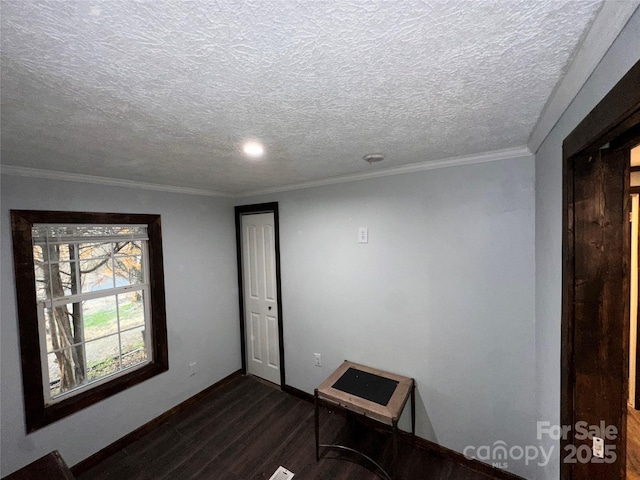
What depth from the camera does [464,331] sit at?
190 centimetres

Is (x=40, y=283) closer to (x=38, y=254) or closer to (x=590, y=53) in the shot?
(x=38, y=254)

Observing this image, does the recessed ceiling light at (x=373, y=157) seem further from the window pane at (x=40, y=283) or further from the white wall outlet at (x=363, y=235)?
the window pane at (x=40, y=283)

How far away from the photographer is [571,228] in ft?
3.34

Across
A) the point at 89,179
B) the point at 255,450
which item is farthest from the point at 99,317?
the point at 255,450

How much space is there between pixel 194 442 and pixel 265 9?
3.03 m

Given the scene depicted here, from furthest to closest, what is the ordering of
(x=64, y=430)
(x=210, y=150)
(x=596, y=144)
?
(x=64, y=430), (x=210, y=150), (x=596, y=144)

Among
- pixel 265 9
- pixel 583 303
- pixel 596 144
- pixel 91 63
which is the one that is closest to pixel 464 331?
pixel 583 303

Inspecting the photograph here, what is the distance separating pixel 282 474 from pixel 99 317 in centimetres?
201

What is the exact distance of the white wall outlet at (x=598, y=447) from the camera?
98cm

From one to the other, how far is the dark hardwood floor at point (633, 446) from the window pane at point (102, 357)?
3994 mm

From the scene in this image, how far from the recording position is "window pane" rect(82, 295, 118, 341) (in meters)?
2.13

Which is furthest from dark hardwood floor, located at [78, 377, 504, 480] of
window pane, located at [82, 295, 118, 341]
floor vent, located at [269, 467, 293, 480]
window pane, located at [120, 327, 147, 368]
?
window pane, located at [82, 295, 118, 341]

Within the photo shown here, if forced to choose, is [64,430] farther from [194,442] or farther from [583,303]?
[583,303]

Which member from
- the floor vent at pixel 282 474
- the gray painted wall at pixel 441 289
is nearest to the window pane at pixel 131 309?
the gray painted wall at pixel 441 289
